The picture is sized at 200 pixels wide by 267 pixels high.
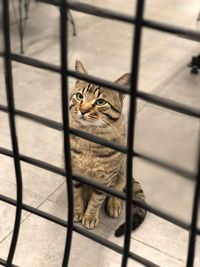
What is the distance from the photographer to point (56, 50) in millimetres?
3902

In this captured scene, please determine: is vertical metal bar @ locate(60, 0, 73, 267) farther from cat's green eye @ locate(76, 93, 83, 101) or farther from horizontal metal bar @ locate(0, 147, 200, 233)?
cat's green eye @ locate(76, 93, 83, 101)

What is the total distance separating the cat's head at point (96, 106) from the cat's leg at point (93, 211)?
0.34m

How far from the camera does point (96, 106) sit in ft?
6.41

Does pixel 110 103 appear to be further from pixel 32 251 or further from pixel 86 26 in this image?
pixel 86 26

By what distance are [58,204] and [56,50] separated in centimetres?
193

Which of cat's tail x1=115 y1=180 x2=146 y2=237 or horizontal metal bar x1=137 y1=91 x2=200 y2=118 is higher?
horizontal metal bar x1=137 y1=91 x2=200 y2=118

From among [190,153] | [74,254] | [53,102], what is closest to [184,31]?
[74,254]

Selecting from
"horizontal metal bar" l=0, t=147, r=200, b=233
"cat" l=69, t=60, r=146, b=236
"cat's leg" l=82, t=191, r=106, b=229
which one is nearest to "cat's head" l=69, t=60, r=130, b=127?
"cat" l=69, t=60, r=146, b=236

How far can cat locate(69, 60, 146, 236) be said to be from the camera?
6.42 feet

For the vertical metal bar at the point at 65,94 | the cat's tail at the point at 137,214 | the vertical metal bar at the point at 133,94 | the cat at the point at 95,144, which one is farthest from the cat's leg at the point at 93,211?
the vertical metal bar at the point at 133,94

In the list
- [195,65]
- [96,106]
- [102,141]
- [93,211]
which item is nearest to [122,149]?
[102,141]

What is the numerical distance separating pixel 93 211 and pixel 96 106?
1.59ft

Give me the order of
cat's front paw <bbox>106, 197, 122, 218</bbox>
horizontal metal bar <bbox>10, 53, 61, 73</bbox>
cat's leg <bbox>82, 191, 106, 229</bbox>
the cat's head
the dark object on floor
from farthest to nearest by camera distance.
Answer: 1. the dark object on floor
2. cat's front paw <bbox>106, 197, 122, 218</bbox>
3. cat's leg <bbox>82, 191, 106, 229</bbox>
4. the cat's head
5. horizontal metal bar <bbox>10, 53, 61, 73</bbox>

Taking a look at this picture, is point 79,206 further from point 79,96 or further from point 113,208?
point 79,96
